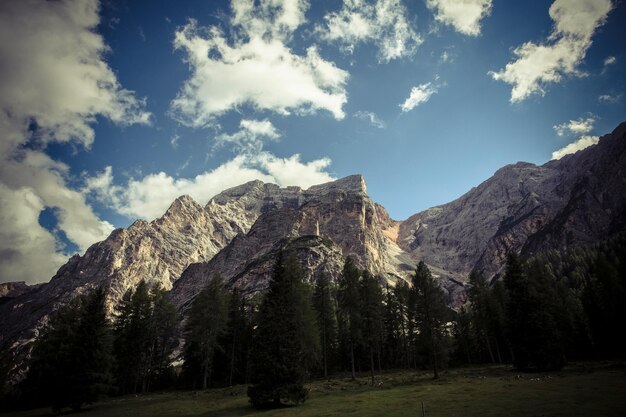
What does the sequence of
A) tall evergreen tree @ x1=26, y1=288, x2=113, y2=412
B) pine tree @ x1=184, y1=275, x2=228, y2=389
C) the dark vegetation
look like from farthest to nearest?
pine tree @ x1=184, y1=275, x2=228, y2=389 < tall evergreen tree @ x1=26, y1=288, x2=113, y2=412 < the dark vegetation

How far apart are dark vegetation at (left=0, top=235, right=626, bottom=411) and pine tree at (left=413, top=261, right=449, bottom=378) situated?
0.48ft

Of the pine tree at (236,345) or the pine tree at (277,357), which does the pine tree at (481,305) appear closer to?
the pine tree at (236,345)

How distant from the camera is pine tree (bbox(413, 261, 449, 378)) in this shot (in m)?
49.4

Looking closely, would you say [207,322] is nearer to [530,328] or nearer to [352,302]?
[352,302]

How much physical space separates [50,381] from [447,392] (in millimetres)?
43202

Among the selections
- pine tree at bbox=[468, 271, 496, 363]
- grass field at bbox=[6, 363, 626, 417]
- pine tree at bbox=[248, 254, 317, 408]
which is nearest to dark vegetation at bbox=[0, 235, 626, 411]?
pine tree at bbox=[248, 254, 317, 408]

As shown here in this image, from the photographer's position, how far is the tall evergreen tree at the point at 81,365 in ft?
125

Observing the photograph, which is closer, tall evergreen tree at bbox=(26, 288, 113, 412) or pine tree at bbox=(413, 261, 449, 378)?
tall evergreen tree at bbox=(26, 288, 113, 412)

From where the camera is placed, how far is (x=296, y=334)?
35.4 metres

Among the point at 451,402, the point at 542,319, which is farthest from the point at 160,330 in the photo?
the point at 542,319

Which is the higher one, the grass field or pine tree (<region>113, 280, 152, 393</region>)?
pine tree (<region>113, 280, 152, 393</region>)

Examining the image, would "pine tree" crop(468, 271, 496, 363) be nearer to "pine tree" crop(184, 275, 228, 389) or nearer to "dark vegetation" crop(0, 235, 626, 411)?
"dark vegetation" crop(0, 235, 626, 411)

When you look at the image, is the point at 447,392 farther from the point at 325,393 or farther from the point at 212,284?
the point at 212,284

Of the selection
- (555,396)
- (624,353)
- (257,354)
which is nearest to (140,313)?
(257,354)
